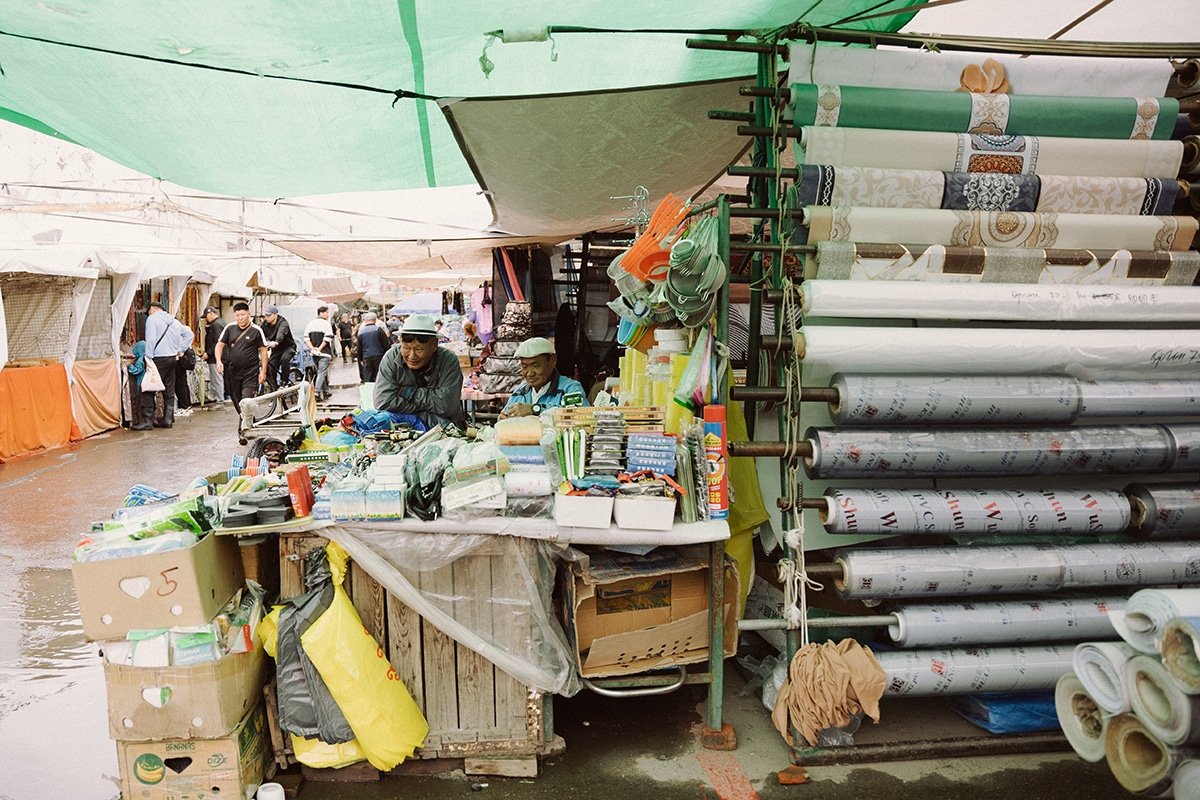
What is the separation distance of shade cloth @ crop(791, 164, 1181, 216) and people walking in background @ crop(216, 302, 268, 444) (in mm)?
9862

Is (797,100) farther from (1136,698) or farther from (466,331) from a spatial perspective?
(466,331)

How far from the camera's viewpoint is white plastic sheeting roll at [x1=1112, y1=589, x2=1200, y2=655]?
1.60 metres

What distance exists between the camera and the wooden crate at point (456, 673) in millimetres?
3039

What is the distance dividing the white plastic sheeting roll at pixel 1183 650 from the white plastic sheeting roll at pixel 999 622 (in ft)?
5.02

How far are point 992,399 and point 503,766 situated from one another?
2.56m

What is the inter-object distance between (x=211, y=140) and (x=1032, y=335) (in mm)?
4531

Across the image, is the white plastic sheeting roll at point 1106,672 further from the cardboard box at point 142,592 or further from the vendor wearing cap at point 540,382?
the vendor wearing cap at point 540,382

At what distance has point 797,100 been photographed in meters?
3.13

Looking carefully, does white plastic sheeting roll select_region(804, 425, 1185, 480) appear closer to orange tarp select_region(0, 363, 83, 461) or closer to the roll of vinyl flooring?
the roll of vinyl flooring

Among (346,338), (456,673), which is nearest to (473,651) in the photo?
(456,673)

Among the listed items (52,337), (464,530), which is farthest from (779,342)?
(52,337)

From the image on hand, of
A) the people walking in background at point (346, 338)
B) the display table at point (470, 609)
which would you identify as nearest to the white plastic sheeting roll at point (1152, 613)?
the display table at point (470, 609)

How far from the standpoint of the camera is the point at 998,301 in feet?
10.2

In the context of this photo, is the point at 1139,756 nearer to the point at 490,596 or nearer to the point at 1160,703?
the point at 1160,703
